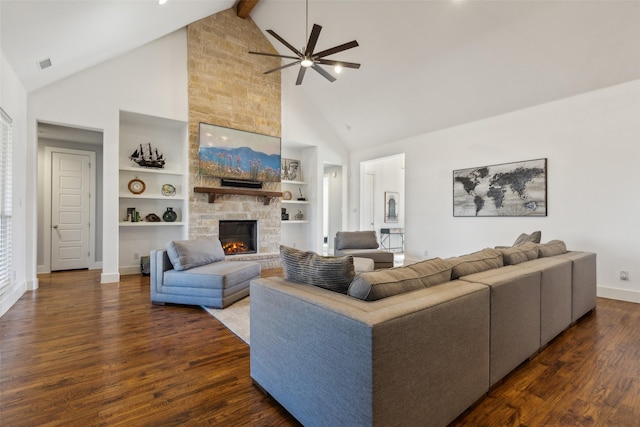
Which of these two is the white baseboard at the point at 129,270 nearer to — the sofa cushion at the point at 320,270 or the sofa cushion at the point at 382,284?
the sofa cushion at the point at 320,270

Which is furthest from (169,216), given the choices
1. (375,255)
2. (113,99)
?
(375,255)

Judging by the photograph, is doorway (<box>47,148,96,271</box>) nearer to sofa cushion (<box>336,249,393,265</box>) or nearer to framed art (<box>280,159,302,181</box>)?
framed art (<box>280,159,302,181</box>)

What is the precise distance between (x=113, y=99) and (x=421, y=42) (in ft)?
16.4

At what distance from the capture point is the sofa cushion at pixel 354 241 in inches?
231

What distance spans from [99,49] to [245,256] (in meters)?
4.01

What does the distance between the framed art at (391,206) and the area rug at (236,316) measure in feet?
19.9

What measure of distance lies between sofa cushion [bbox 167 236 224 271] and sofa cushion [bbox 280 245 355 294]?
7.64ft

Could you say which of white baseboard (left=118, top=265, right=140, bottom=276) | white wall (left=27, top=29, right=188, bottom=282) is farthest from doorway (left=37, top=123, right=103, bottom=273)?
white baseboard (left=118, top=265, right=140, bottom=276)

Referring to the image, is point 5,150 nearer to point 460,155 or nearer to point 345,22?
point 345,22

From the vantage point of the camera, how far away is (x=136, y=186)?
5.71 m

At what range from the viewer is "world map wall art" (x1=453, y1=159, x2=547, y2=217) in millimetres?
4738

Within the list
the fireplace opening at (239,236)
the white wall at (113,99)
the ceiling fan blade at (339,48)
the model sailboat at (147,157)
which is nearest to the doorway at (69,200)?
the model sailboat at (147,157)

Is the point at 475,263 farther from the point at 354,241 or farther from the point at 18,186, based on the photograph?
the point at 18,186

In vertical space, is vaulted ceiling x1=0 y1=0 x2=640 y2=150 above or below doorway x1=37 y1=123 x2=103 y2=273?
above
